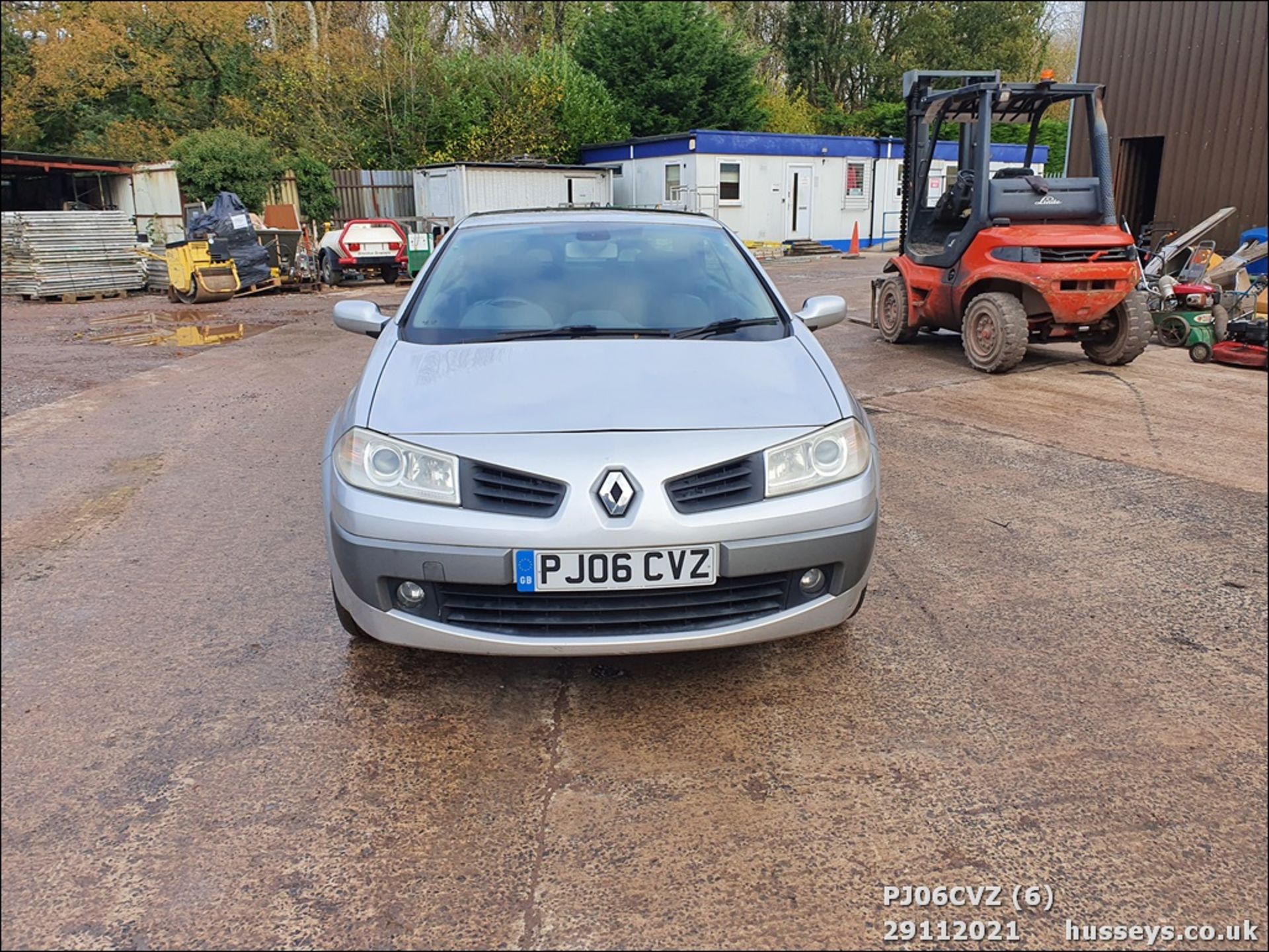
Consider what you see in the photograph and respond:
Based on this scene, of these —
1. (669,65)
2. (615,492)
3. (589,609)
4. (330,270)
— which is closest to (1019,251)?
(615,492)

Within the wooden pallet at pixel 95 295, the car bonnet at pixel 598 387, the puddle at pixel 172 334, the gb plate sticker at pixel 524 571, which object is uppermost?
the car bonnet at pixel 598 387

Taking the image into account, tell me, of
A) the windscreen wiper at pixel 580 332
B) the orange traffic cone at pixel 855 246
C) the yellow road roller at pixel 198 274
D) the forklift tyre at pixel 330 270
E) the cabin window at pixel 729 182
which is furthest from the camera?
the orange traffic cone at pixel 855 246

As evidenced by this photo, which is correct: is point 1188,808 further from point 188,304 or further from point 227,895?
point 188,304

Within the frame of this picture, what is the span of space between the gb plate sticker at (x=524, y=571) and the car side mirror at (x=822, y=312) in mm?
1906

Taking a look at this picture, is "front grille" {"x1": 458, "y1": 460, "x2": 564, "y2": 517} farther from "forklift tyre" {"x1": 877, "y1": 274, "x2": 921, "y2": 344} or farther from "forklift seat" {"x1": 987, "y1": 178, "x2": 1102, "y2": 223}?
"forklift tyre" {"x1": 877, "y1": 274, "x2": 921, "y2": 344}

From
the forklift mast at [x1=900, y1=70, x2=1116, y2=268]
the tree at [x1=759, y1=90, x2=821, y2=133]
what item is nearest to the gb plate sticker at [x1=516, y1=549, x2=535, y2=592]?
the forklift mast at [x1=900, y1=70, x2=1116, y2=268]

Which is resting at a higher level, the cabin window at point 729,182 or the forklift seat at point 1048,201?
the cabin window at point 729,182

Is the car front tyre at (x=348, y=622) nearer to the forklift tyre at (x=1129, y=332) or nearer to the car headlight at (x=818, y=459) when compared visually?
the car headlight at (x=818, y=459)

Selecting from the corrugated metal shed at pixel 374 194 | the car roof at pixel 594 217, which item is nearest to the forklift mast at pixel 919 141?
the car roof at pixel 594 217

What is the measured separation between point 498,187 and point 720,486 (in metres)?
23.6

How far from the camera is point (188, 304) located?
648 inches

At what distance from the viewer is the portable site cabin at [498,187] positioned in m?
23.9

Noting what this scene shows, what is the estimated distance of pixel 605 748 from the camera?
2.69 m

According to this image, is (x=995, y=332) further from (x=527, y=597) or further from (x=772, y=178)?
(x=772, y=178)
